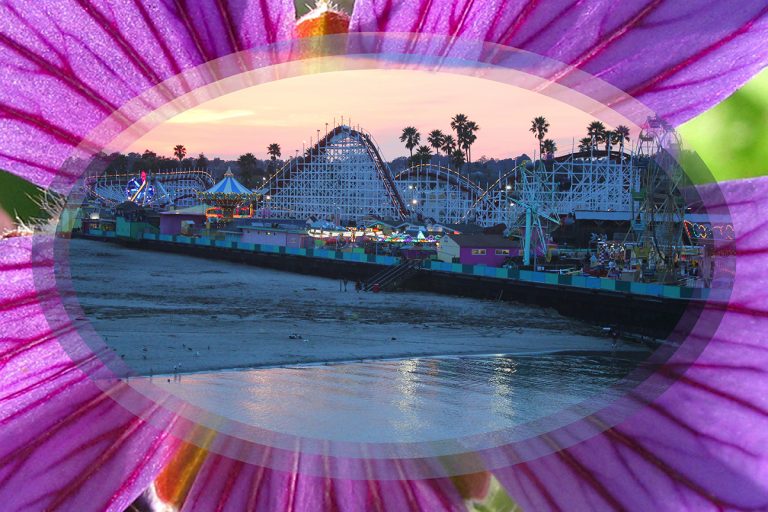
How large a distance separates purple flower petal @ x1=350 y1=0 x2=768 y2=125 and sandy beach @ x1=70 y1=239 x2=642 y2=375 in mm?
4283

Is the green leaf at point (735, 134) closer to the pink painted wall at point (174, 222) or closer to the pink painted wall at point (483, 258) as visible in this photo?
the pink painted wall at point (483, 258)

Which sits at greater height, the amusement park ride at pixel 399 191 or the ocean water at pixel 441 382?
the amusement park ride at pixel 399 191

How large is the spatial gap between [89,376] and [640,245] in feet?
37.9

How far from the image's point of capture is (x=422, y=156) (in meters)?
22.5

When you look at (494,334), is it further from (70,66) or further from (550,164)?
(550,164)

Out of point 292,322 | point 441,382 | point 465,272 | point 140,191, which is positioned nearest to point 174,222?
point 140,191

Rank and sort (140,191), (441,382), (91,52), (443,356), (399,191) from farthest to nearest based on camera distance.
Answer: (140,191) < (399,191) < (443,356) < (441,382) < (91,52)

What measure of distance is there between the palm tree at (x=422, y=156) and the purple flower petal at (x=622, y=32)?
2216cm

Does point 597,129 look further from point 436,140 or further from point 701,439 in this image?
point 436,140

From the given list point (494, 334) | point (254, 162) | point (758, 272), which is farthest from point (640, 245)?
point (254, 162)

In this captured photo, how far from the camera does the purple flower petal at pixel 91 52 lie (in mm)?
394

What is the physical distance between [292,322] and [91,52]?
24.9 feet

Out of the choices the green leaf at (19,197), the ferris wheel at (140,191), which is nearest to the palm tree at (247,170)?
the ferris wheel at (140,191)

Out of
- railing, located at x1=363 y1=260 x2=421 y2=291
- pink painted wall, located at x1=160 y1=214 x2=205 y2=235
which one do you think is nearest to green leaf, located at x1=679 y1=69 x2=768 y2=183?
railing, located at x1=363 y1=260 x2=421 y2=291
